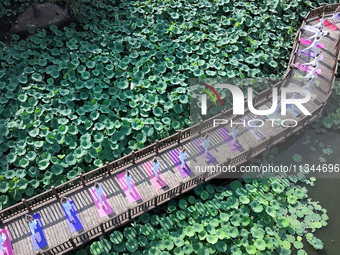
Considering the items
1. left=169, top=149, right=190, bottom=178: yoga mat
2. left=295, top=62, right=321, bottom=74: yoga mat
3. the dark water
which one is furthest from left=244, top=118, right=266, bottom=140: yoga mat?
left=295, top=62, right=321, bottom=74: yoga mat

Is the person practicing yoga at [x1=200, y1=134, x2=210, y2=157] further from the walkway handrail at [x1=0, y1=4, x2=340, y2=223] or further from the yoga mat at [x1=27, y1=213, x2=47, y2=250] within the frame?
the yoga mat at [x1=27, y1=213, x2=47, y2=250]

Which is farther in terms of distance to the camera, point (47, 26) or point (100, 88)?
point (47, 26)

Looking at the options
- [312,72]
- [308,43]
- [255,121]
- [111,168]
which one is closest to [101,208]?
[111,168]

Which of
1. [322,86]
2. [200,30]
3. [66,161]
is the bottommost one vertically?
[66,161]

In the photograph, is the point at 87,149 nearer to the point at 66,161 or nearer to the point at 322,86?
the point at 66,161

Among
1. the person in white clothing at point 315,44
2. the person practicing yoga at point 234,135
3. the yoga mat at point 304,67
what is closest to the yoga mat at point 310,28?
the person in white clothing at point 315,44


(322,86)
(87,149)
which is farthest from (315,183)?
(87,149)

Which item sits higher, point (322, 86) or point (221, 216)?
point (322, 86)
